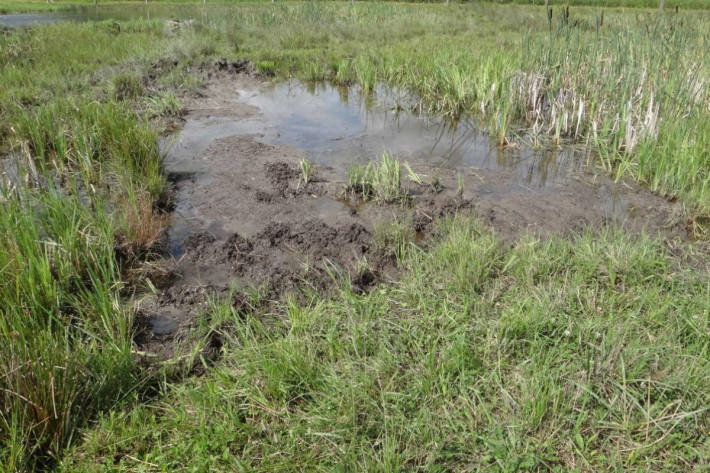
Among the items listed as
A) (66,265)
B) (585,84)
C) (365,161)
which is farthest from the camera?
(585,84)

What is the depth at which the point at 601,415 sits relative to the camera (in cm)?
206

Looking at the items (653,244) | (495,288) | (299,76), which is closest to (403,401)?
(495,288)

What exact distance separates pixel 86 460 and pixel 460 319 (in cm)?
193

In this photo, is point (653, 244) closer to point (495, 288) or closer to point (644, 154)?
point (495, 288)

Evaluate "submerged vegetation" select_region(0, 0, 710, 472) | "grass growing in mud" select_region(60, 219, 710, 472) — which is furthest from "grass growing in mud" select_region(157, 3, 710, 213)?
"grass growing in mud" select_region(60, 219, 710, 472)

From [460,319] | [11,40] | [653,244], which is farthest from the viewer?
[11,40]

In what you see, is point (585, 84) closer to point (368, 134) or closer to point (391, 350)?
point (368, 134)

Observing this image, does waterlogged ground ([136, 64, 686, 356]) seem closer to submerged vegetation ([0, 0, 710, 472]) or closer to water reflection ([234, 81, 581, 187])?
water reflection ([234, 81, 581, 187])

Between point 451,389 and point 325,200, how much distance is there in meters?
2.70

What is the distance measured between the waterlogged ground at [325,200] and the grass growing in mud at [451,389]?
0.53 m

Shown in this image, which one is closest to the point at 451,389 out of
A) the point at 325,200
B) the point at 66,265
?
the point at 66,265

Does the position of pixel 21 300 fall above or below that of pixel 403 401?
above

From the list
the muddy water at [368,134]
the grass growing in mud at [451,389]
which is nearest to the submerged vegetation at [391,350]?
the grass growing in mud at [451,389]

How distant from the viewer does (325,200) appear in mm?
4578
